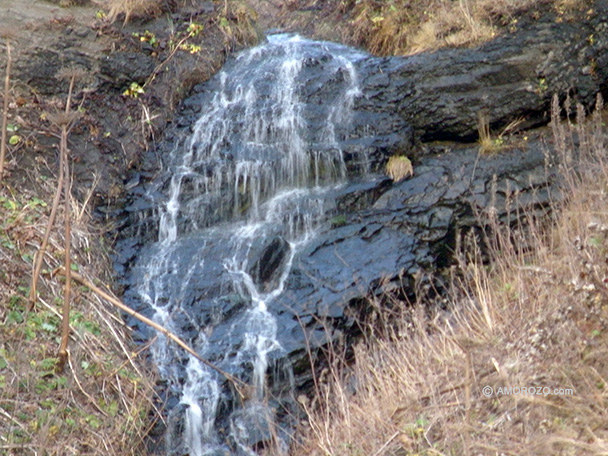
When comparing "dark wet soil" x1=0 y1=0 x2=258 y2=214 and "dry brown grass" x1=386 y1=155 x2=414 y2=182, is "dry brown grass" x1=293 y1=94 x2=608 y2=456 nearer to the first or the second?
"dry brown grass" x1=386 y1=155 x2=414 y2=182

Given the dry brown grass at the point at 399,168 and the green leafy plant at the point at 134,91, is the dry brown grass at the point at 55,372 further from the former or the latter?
the dry brown grass at the point at 399,168

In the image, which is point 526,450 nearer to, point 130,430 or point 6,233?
point 130,430

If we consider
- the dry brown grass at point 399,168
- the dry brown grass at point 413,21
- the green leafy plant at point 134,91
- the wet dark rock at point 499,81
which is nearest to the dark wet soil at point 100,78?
the green leafy plant at point 134,91

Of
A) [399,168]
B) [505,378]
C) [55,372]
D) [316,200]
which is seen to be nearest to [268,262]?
[316,200]

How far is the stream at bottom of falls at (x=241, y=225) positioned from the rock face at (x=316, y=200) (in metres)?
0.02

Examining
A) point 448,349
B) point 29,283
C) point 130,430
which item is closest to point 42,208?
point 29,283

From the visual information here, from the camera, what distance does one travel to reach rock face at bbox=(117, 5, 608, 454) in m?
6.00

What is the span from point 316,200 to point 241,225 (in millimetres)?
930

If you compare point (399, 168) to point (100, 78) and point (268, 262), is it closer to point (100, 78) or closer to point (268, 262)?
point (268, 262)

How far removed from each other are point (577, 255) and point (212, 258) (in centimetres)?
415

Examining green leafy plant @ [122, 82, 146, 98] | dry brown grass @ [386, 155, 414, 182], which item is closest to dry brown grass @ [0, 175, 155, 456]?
green leafy plant @ [122, 82, 146, 98]

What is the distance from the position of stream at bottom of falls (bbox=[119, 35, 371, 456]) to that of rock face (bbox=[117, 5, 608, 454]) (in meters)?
0.02

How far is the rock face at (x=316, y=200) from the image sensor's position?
19.7ft

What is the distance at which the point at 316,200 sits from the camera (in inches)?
292
